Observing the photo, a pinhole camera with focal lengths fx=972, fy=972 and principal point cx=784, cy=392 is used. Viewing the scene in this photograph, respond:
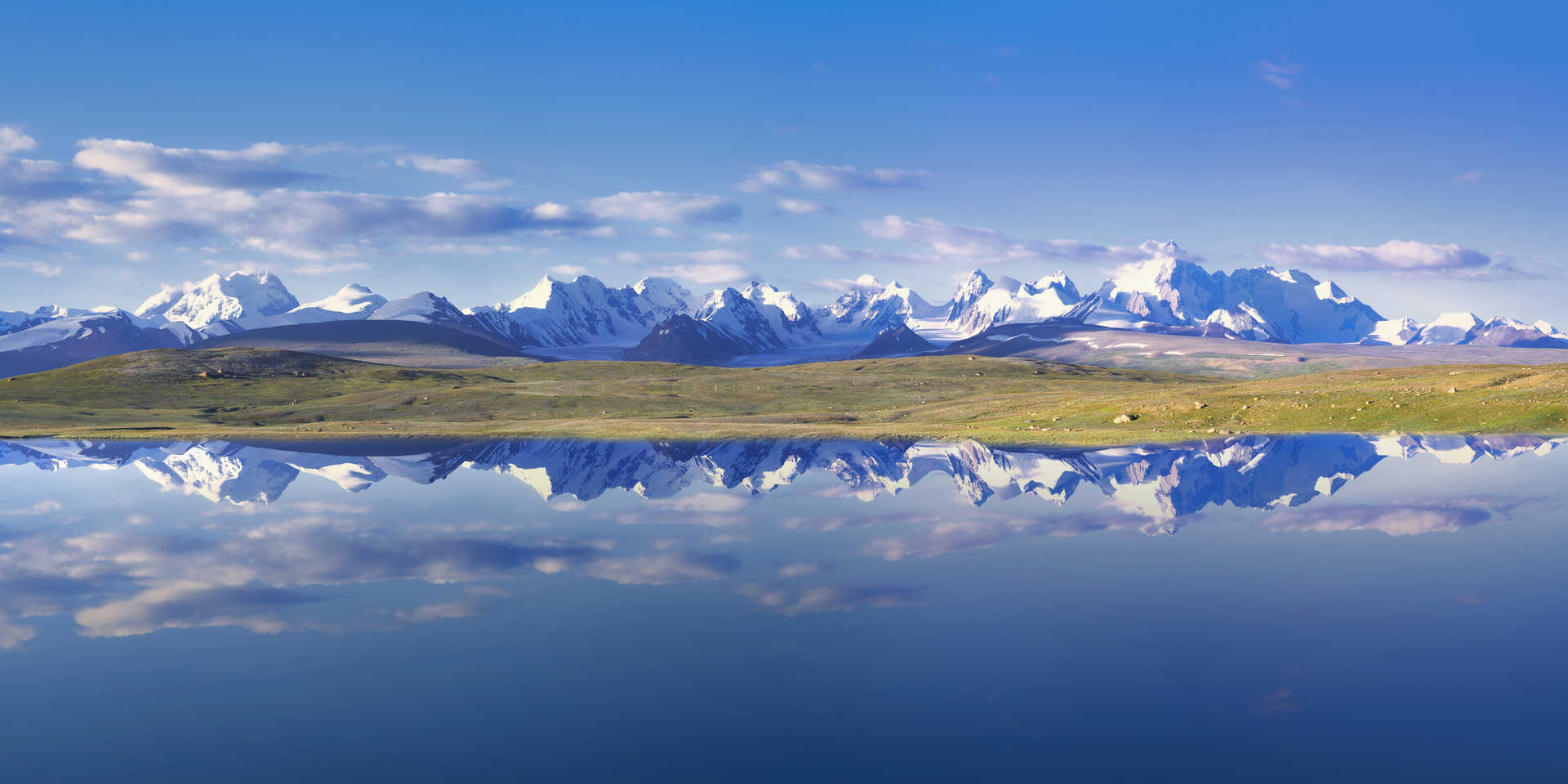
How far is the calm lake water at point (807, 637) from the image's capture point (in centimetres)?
1593

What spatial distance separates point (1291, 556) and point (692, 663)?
1981 centimetres

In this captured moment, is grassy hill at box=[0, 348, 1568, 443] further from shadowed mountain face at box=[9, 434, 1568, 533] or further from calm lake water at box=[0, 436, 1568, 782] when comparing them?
calm lake water at box=[0, 436, 1568, 782]

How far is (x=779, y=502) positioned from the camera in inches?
1746

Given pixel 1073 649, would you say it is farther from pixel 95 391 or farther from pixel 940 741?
pixel 95 391

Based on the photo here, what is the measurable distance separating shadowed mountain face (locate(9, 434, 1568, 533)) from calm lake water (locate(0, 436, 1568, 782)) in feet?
4.24

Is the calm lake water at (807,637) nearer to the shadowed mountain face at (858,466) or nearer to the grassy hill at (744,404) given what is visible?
the shadowed mountain face at (858,466)

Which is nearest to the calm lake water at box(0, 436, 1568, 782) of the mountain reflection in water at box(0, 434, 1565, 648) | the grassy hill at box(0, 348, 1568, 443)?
the mountain reflection in water at box(0, 434, 1565, 648)

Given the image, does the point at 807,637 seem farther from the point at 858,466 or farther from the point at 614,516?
the point at 858,466

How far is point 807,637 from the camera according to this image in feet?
72.7

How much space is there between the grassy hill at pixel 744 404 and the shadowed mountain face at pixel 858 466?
884 cm

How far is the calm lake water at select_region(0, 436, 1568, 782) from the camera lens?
15930mm

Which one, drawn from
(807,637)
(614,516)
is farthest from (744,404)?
(807,637)

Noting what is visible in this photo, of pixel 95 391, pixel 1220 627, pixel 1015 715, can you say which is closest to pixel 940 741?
pixel 1015 715

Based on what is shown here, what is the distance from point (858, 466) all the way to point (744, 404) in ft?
226
